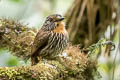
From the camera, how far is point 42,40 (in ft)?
12.4

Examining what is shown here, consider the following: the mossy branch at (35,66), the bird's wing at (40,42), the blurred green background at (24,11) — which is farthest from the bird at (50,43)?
the blurred green background at (24,11)

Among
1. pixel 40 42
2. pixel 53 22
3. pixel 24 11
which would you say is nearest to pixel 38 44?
pixel 40 42

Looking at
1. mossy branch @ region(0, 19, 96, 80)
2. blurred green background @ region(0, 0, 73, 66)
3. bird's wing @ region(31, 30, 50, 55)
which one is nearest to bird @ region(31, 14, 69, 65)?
bird's wing @ region(31, 30, 50, 55)

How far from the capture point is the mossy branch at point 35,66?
8.90 feet

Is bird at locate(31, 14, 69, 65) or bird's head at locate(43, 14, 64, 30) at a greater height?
bird's head at locate(43, 14, 64, 30)

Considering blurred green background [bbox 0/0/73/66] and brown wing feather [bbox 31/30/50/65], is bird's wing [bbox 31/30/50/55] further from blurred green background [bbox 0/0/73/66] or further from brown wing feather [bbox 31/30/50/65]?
blurred green background [bbox 0/0/73/66]

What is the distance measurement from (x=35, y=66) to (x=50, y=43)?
2.84ft

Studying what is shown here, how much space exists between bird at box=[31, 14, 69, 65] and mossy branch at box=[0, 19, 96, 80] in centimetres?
10

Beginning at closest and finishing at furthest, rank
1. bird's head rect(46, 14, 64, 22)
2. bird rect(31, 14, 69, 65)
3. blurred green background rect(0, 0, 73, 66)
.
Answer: bird rect(31, 14, 69, 65) → bird's head rect(46, 14, 64, 22) → blurred green background rect(0, 0, 73, 66)

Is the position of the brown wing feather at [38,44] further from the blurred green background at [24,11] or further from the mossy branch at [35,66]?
the blurred green background at [24,11]

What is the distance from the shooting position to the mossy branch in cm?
271

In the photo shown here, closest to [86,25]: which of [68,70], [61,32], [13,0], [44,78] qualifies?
[13,0]

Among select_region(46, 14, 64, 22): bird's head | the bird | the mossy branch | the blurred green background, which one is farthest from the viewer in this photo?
the blurred green background

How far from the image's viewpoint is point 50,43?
376 cm
